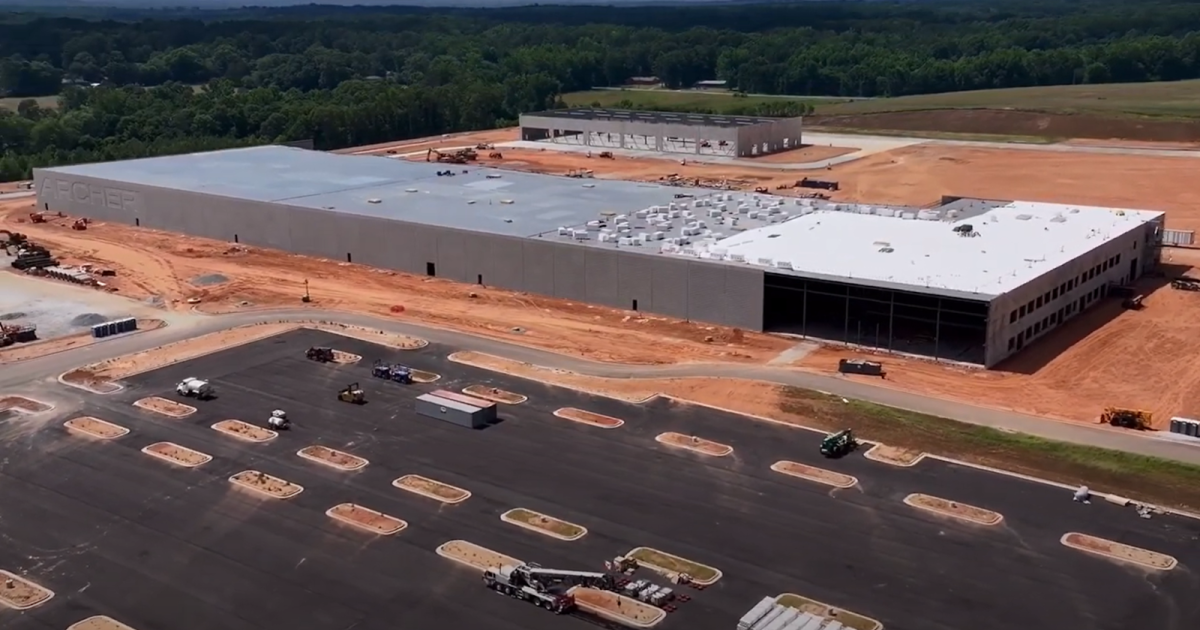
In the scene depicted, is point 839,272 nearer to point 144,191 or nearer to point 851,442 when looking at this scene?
point 851,442

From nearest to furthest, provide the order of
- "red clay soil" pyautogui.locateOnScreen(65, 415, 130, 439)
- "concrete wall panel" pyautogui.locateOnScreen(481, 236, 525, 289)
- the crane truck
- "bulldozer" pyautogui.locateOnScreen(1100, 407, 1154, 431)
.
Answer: the crane truck < "red clay soil" pyautogui.locateOnScreen(65, 415, 130, 439) < "bulldozer" pyautogui.locateOnScreen(1100, 407, 1154, 431) < "concrete wall panel" pyautogui.locateOnScreen(481, 236, 525, 289)

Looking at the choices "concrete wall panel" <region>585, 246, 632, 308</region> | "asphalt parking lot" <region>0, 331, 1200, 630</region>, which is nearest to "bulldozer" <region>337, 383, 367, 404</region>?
"asphalt parking lot" <region>0, 331, 1200, 630</region>

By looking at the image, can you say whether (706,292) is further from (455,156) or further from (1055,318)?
(455,156)

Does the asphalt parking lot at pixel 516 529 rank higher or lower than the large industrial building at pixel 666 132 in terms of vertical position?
lower

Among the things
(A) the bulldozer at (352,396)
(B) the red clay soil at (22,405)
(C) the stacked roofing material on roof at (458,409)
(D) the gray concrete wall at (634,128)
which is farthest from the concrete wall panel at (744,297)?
(D) the gray concrete wall at (634,128)

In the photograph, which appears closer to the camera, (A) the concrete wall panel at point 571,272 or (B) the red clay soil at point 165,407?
(B) the red clay soil at point 165,407

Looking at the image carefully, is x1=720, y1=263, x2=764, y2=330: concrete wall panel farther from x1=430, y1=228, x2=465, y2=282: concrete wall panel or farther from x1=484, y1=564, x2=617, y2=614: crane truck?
x1=484, y1=564, x2=617, y2=614: crane truck

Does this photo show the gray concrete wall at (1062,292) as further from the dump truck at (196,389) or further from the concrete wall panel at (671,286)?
the dump truck at (196,389)
